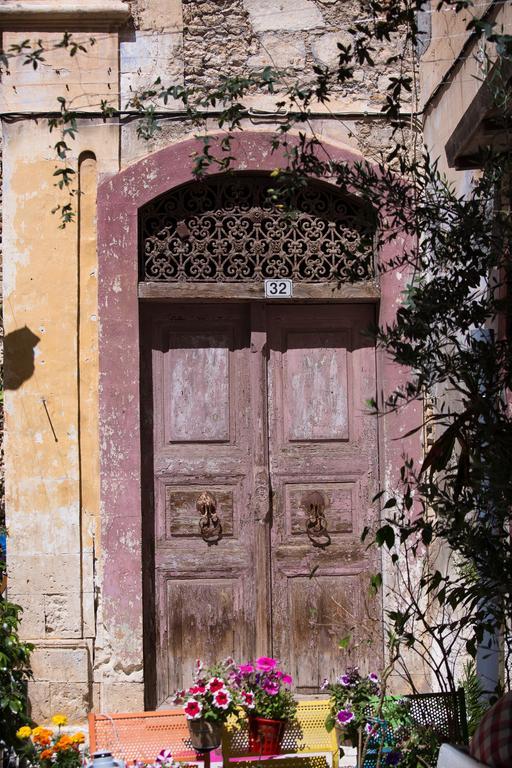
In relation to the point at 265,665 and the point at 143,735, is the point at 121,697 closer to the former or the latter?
the point at 143,735

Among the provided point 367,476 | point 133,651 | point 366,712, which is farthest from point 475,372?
point 133,651

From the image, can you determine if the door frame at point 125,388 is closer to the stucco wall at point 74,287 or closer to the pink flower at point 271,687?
the stucco wall at point 74,287

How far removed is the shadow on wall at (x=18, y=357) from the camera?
6066 mm

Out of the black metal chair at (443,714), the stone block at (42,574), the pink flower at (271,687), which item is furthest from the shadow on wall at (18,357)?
the black metal chair at (443,714)

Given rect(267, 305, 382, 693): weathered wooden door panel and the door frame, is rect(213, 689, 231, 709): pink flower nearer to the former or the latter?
the door frame

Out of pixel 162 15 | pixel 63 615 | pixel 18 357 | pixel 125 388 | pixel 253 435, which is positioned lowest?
pixel 63 615

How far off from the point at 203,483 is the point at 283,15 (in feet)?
9.42

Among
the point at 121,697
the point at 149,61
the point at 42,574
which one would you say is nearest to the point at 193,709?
the point at 121,697

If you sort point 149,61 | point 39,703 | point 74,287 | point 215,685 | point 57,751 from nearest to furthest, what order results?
point 57,751 → point 215,685 → point 39,703 → point 74,287 → point 149,61

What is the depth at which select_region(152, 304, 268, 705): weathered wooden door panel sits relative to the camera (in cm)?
627

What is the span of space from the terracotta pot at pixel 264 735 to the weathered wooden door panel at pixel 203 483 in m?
1.30

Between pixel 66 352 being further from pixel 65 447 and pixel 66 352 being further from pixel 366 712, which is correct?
pixel 366 712

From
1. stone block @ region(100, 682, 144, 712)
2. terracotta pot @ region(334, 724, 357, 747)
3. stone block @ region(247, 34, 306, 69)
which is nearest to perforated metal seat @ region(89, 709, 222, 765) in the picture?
terracotta pot @ region(334, 724, 357, 747)

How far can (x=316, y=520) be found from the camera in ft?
20.7
